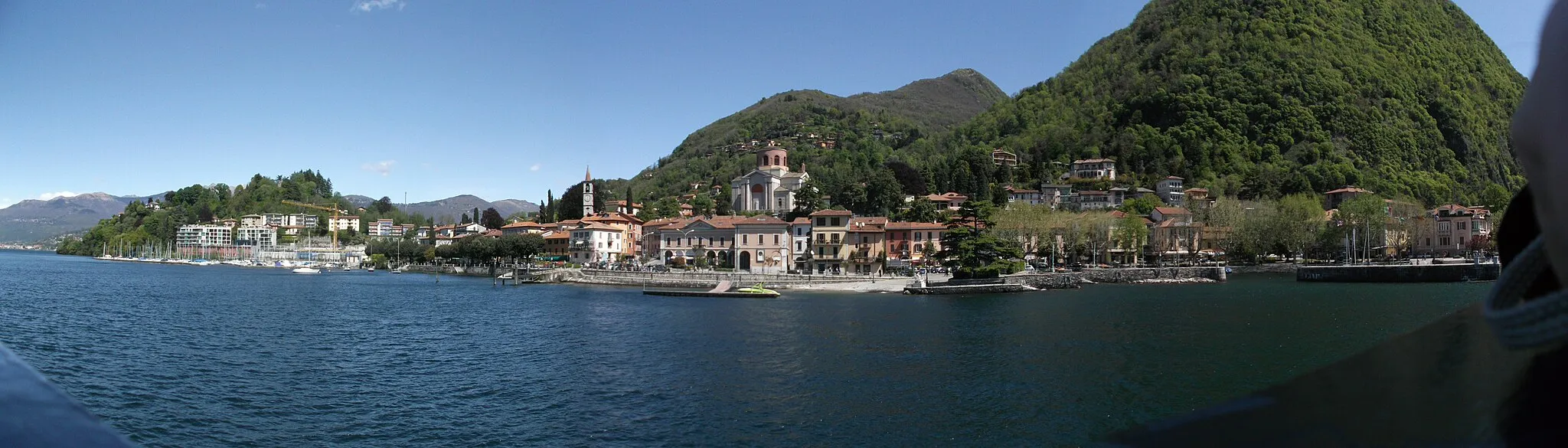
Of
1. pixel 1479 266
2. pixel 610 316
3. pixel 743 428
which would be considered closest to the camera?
pixel 743 428

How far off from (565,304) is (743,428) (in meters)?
23.2

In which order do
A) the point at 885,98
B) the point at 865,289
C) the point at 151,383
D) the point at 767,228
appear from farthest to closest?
the point at 885,98 → the point at 767,228 → the point at 865,289 → the point at 151,383

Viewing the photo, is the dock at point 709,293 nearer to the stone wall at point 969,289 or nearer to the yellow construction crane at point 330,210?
the stone wall at point 969,289

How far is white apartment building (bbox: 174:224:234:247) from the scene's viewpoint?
97125 millimetres

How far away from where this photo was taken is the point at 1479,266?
4231cm

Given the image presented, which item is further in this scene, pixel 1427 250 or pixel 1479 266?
pixel 1427 250

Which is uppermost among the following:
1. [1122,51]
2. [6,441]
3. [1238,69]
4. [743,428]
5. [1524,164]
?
[1122,51]

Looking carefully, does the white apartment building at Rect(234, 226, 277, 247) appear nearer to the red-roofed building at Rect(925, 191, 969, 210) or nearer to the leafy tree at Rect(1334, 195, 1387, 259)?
the red-roofed building at Rect(925, 191, 969, 210)

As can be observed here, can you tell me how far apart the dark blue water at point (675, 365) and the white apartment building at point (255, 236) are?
71729mm

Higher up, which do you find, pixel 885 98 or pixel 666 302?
pixel 885 98

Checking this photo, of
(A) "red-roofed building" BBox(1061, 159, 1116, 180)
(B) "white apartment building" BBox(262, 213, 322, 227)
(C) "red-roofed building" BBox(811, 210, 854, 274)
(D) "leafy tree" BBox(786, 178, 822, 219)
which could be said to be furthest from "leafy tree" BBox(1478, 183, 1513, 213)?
(B) "white apartment building" BBox(262, 213, 322, 227)

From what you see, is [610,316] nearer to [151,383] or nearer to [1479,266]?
[151,383]

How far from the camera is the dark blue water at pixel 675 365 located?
11602mm

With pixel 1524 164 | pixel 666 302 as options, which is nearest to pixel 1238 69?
pixel 666 302
